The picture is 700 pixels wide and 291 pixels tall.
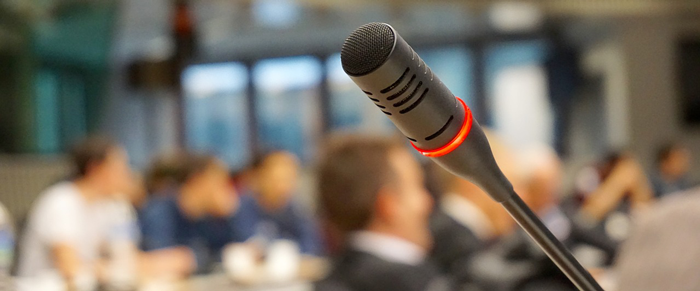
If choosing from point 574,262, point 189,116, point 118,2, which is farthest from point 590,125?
point 574,262

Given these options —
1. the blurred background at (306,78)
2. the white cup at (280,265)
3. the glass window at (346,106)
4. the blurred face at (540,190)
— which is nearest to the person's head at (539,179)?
the blurred face at (540,190)

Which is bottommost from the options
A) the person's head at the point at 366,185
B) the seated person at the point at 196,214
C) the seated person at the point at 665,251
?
the seated person at the point at 665,251

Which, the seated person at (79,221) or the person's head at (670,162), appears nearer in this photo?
the seated person at (79,221)

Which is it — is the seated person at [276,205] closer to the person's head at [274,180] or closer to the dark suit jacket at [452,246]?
the person's head at [274,180]

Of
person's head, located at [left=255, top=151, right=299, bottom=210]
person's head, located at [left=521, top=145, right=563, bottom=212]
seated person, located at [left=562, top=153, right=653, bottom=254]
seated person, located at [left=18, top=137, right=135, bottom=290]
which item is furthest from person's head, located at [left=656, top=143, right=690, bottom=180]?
seated person, located at [left=18, top=137, right=135, bottom=290]

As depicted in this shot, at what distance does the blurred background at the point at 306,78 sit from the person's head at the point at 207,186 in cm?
242

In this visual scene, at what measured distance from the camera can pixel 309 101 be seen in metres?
8.84

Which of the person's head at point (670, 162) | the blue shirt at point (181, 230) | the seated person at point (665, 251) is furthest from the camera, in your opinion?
the person's head at point (670, 162)

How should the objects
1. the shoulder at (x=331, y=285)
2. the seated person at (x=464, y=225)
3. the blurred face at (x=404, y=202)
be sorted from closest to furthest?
→ 1. the shoulder at (x=331, y=285)
2. the blurred face at (x=404, y=202)
3. the seated person at (x=464, y=225)

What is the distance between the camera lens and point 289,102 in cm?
887

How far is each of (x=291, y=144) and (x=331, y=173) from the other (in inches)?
280

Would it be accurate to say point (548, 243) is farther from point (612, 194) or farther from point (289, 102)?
point (289, 102)

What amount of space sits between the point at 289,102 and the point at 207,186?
4604 mm

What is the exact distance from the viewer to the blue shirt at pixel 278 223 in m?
4.55
